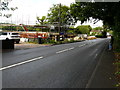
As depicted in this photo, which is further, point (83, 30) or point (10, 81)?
point (83, 30)

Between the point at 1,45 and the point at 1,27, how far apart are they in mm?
39783

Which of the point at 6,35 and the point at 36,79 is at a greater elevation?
the point at 6,35

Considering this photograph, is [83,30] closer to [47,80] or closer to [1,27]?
[1,27]

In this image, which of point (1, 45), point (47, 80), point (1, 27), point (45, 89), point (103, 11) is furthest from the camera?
point (1, 27)

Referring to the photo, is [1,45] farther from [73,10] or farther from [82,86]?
[82,86]

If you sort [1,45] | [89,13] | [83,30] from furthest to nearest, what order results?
[83,30], [89,13], [1,45]

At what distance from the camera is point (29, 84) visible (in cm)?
531

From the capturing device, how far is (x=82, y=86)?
534cm

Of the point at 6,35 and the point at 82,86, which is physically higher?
the point at 6,35

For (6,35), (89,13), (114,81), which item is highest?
(89,13)

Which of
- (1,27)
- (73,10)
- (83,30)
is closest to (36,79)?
(73,10)

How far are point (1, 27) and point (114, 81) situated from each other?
5446cm

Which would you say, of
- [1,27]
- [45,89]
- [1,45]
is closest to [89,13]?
[1,45]

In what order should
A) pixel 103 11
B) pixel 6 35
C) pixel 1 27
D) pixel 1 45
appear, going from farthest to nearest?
1. pixel 1 27
2. pixel 6 35
3. pixel 103 11
4. pixel 1 45
